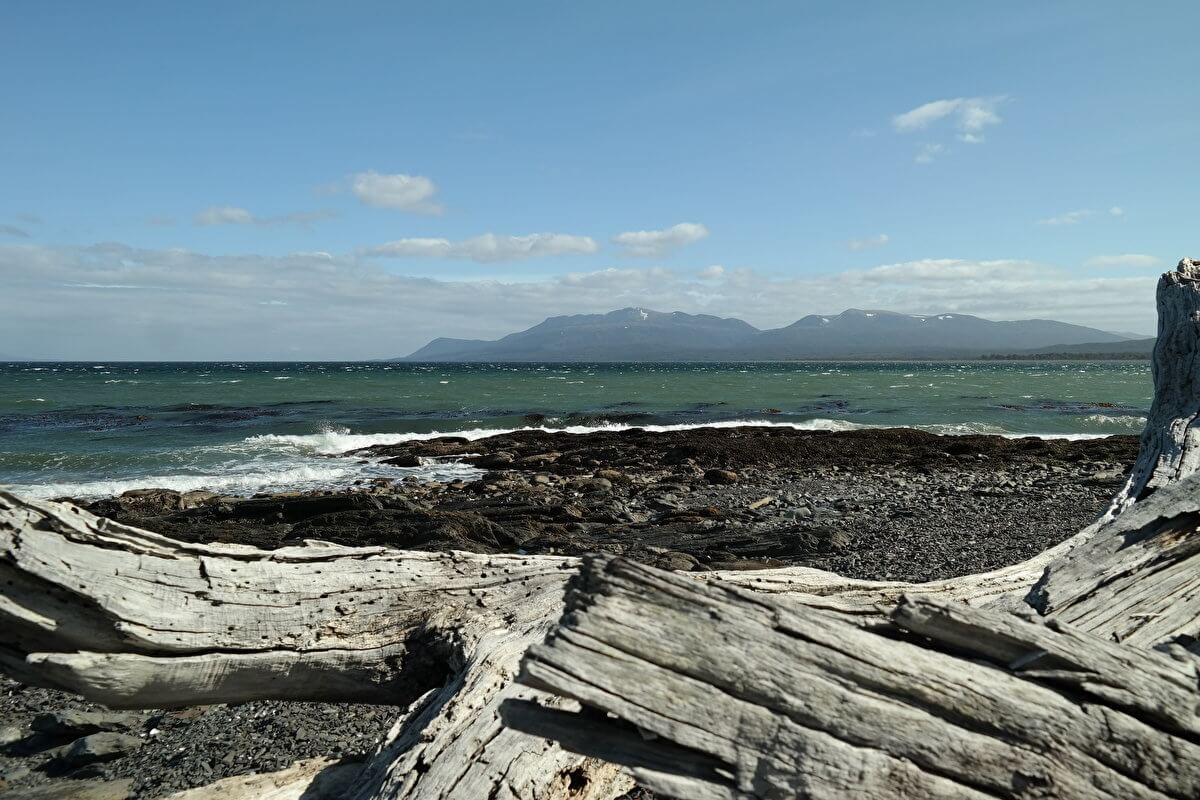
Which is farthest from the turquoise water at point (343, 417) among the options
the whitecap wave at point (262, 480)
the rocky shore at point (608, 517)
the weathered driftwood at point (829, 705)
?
the weathered driftwood at point (829, 705)

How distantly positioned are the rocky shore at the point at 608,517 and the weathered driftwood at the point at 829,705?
2.92 metres

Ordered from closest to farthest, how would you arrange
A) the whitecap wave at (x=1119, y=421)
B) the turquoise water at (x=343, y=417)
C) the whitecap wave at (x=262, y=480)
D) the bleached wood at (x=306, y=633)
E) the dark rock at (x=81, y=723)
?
1. the bleached wood at (x=306, y=633)
2. the dark rock at (x=81, y=723)
3. the whitecap wave at (x=262, y=480)
4. the turquoise water at (x=343, y=417)
5. the whitecap wave at (x=1119, y=421)

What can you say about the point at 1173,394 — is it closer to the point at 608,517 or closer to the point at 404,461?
the point at 608,517

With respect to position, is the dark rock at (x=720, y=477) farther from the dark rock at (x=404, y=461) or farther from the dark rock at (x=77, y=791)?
the dark rock at (x=77, y=791)

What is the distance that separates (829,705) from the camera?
1.90 m

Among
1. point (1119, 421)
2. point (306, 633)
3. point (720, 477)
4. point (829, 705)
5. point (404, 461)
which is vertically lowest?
point (1119, 421)

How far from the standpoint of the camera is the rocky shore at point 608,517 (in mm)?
4371

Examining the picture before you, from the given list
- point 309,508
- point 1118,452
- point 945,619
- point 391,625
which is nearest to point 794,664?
point 945,619

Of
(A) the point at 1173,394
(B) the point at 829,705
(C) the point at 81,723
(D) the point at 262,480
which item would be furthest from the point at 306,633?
(D) the point at 262,480

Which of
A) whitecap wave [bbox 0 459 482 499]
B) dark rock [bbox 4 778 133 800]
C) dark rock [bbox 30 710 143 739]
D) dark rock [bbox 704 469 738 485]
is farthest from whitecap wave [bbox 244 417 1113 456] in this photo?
dark rock [bbox 4 778 133 800]

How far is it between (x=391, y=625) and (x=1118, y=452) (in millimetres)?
18729

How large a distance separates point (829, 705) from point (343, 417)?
3019cm

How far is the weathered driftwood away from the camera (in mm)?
1857

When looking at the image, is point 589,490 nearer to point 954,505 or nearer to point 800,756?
point 954,505
